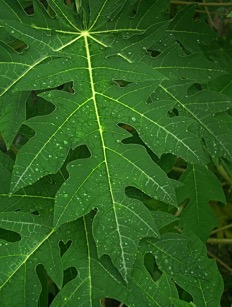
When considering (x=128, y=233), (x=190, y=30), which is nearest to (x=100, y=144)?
(x=128, y=233)

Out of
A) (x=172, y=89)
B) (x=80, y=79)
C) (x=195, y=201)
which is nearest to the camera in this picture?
(x=80, y=79)

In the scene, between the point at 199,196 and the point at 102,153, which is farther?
the point at 199,196

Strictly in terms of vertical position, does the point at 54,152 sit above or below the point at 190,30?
below

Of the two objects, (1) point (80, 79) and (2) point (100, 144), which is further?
(1) point (80, 79)

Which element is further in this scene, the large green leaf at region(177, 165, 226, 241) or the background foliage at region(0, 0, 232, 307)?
the large green leaf at region(177, 165, 226, 241)

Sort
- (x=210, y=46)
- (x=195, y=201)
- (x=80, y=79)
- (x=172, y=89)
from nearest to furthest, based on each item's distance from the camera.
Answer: (x=80, y=79)
(x=172, y=89)
(x=195, y=201)
(x=210, y=46)

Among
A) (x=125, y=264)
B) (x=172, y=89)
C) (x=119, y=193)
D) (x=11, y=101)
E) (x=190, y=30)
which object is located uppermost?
(x=190, y=30)

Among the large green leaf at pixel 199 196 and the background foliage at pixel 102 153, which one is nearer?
the background foliage at pixel 102 153

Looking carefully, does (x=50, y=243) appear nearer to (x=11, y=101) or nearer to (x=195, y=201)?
(x=11, y=101)
